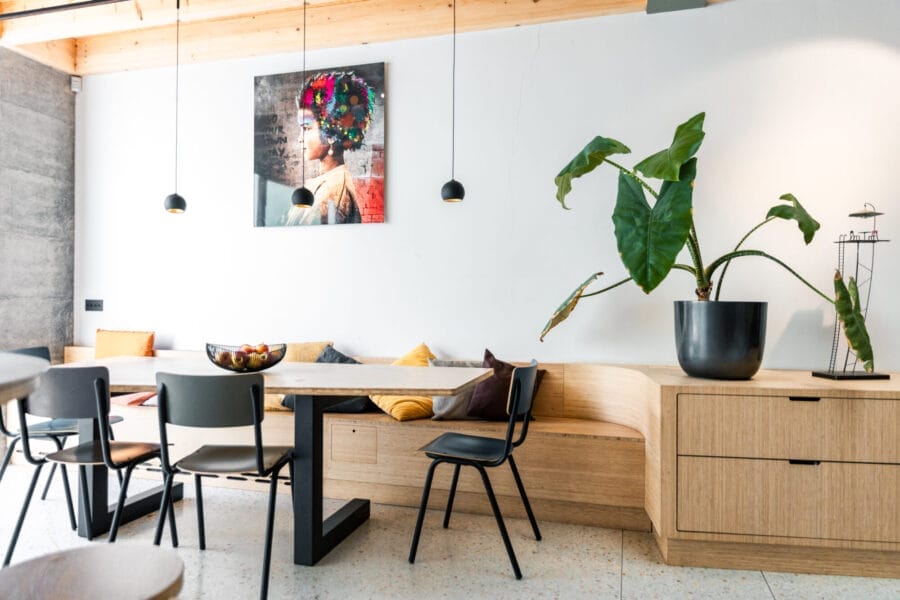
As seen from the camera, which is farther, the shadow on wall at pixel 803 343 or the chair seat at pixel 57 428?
the shadow on wall at pixel 803 343

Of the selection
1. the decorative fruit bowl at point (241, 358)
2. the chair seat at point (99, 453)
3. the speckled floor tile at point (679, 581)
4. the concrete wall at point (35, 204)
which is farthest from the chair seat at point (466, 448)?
the concrete wall at point (35, 204)

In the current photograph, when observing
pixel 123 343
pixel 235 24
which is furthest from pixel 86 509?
pixel 235 24

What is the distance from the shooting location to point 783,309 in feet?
11.1

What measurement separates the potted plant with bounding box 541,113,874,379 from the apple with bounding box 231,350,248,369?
69.9 inches

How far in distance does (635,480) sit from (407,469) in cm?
121

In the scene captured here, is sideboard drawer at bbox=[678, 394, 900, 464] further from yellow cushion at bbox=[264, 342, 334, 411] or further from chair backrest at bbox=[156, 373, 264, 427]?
yellow cushion at bbox=[264, 342, 334, 411]

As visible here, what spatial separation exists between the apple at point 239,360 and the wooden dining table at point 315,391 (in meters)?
0.09

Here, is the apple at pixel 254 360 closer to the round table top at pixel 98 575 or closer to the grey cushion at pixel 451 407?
the grey cushion at pixel 451 407

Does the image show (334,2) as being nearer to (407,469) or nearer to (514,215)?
(514,215)

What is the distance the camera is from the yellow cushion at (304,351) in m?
3.99

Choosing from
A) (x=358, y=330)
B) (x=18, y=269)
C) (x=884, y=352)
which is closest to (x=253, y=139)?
(x=358, y=330)

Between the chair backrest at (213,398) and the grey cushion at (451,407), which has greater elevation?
the chair backrest at (213,398)

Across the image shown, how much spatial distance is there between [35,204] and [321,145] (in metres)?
2.26

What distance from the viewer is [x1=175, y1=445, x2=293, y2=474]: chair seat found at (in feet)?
7.36
